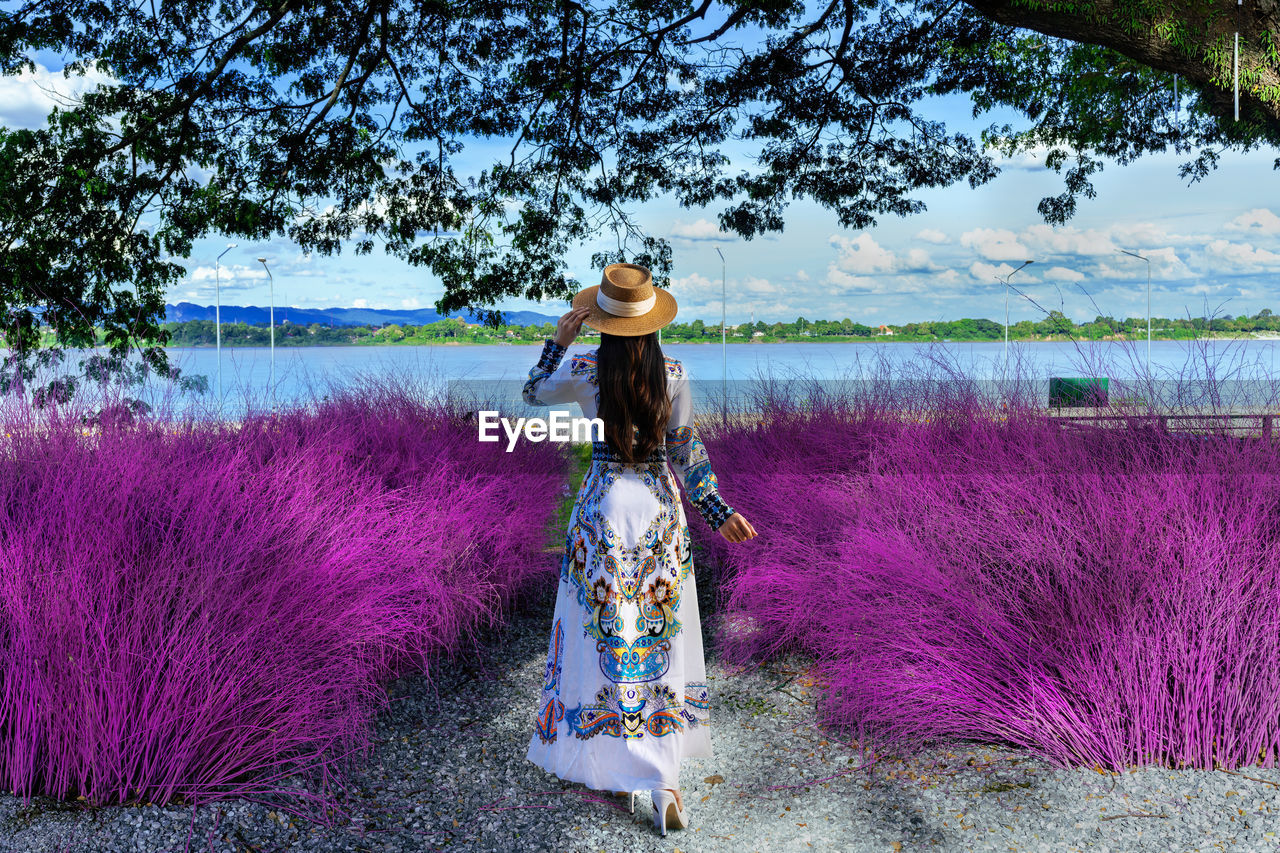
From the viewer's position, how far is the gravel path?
287 centimetres

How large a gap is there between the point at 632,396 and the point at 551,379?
Answer: 349mm

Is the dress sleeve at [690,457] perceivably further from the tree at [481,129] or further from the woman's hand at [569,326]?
the tree at [481,129]

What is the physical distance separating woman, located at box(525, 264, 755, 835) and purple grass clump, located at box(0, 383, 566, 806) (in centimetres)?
109

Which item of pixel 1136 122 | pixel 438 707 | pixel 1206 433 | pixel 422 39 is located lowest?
pixel 438 707

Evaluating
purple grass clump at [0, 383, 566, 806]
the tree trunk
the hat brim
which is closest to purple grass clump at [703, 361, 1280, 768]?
the hat brim

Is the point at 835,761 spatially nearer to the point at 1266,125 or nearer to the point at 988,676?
the point at 988,676

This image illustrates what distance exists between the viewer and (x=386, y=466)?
582 cm

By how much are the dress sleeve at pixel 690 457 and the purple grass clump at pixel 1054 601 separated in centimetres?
110

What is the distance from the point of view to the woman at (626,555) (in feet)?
9.97

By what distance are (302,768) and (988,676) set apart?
2.84 meters

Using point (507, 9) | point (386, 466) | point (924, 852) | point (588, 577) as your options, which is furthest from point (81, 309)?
point (924, 852)

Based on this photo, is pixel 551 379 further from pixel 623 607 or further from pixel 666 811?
pixel 666 811

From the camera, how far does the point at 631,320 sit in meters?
3.06

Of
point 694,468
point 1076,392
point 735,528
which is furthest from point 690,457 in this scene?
point 1076,392
